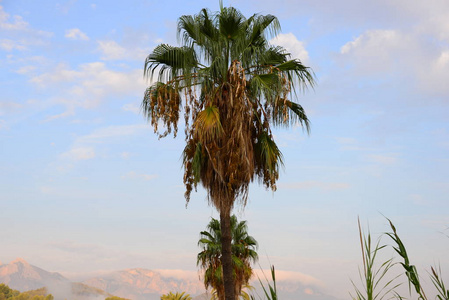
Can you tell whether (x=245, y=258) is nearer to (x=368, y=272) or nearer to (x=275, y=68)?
(x=275, y=68)

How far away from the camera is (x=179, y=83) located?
18.7 meters

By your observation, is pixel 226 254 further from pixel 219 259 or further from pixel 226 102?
pixel 219 259

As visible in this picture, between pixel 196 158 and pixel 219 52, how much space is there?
354 centimetres

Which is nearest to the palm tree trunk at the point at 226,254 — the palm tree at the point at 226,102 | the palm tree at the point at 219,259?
the palm tree at the point at 226,102

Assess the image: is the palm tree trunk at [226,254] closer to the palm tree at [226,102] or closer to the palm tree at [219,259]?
the palm tree at [226,102]

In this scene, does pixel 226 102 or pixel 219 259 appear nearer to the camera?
pixel 226 102

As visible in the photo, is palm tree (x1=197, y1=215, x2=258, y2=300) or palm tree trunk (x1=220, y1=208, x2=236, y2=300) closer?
palm tree trunk (x1=220, y1=208, x2=236, y2=300)

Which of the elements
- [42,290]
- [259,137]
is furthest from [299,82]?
[42,290]

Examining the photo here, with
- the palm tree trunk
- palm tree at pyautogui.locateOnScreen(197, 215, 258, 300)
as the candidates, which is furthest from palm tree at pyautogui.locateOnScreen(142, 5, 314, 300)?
palm tree at pyautogui.locateOnScreen(197, 215, 258, 300)

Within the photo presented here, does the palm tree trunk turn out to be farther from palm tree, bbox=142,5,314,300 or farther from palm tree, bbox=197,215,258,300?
palm tree, bbox=197,215,258,300

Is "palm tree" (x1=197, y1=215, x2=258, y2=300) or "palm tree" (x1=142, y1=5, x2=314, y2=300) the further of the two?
"palm tree" (x1=197, y1=215, x2=258, y2=300)

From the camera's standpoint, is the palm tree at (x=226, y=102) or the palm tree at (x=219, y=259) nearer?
the palm tree at (x=226, y=102)

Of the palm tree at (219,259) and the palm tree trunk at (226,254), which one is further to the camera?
the palm tree at (219,259)

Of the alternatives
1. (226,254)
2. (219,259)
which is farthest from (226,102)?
(219,259)
